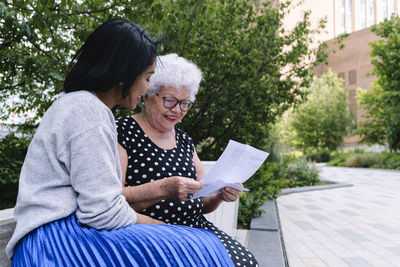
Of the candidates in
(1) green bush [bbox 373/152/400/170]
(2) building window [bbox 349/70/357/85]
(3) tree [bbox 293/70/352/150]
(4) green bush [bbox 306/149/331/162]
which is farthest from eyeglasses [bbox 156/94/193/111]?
(2) building window [bbox 349/70/357/85]

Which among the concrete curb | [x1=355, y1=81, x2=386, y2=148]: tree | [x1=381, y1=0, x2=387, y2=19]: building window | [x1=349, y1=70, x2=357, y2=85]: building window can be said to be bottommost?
the concrete curb

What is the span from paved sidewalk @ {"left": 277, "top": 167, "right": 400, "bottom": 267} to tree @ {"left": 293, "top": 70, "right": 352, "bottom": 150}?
21.2 metres

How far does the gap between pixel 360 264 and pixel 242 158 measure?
2.59 m

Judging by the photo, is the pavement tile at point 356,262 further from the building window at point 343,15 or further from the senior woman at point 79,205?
the building window at point 343,15

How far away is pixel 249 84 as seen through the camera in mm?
5238

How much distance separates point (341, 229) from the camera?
5.08 metres

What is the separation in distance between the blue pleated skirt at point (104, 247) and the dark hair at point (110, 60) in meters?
0.52

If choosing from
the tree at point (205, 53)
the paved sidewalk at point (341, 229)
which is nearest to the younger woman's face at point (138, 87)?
the tree at point (205, 53)

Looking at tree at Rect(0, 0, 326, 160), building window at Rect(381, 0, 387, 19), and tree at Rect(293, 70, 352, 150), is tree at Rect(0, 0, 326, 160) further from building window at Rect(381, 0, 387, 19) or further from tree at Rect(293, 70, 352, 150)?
building window at Rect(381, 0, 387, 19)

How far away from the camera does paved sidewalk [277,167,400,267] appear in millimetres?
3707

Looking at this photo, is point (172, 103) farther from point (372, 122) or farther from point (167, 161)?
point (372, 122)

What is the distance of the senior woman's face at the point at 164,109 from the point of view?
222cm

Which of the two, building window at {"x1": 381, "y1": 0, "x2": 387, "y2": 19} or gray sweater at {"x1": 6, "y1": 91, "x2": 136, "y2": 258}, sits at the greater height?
building window at {"x1": 381, "y1": 0, "x2": 387, "y2": 19}

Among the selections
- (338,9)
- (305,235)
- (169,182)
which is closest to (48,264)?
(169,182)
